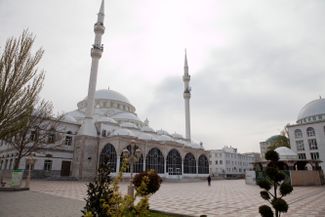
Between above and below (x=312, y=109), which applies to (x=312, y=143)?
below

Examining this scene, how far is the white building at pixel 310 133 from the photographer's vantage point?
1592 inches

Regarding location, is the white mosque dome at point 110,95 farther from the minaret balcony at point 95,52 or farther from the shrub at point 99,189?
the shrub at point 99,189

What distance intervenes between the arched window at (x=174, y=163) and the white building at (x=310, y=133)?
23.0m

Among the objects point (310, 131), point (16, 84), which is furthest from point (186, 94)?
point (16, 84)

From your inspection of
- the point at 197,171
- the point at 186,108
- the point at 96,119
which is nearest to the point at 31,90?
the point at 96,119

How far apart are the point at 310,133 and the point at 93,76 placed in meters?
40.0

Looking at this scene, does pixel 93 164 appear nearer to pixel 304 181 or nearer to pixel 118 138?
pixel 118 138

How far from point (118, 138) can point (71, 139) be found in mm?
8417

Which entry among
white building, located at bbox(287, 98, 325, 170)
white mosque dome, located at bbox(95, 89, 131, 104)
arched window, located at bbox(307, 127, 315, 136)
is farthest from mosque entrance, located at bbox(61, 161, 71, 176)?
arched window, located at bbox(307, 127, 315, 136)

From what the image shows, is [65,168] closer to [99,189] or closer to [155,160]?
[155,160]

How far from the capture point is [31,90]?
7.90 m

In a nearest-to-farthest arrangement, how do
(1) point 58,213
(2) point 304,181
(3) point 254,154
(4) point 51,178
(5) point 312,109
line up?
1. (1) point 58,213
2. (2) point 304,181
3. (4) point 51,178
4. (5) point 312,109
5. (3) point 254,154

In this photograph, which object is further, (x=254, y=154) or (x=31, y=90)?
(x=254, y=154)

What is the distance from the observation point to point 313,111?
4478 cm
